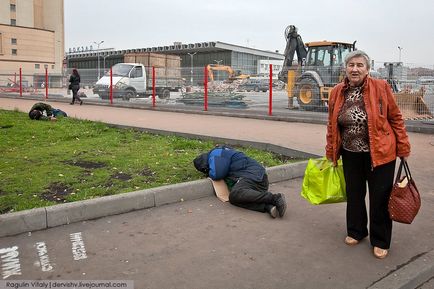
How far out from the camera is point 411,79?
1438 cm

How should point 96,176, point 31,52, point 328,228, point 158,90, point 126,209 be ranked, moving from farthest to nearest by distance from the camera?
1. point 31,52
2. point 158,90
3. point 96,176
4. point 126,209
5. point 328,228

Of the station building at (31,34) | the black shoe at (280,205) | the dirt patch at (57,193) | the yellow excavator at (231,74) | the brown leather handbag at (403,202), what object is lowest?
the black shoe at (280,205)

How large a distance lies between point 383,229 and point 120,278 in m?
2.28

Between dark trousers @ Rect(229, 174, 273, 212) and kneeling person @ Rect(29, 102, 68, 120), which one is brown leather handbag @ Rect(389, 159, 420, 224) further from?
kneeling person @ Rect(29, 102, 68, 120)

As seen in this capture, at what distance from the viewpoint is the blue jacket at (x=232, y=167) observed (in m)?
5.53

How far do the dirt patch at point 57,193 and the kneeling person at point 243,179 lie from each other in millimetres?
1718

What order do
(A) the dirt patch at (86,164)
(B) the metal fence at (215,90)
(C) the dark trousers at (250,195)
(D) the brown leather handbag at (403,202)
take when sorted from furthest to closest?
(B) the metal fence at (215,90) → (A) the dirt patch at (86,164) → (C) the dark trousers at (250,195) → (D) the brown leather handbag at (403,202)

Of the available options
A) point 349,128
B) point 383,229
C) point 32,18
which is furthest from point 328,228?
point 32,18

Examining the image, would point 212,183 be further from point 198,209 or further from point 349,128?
point 349,128

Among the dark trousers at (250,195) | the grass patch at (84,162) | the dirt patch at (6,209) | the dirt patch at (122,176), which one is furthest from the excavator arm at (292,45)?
the dirt patch at (6,209)

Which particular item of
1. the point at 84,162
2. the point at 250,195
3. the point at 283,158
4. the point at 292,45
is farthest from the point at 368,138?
the point at 292,45

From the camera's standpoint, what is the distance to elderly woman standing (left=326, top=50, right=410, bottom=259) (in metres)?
3.89

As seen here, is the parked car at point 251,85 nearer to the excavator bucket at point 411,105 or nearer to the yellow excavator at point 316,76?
the yellow excavator at point 316,76

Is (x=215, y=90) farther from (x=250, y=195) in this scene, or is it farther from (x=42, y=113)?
(x=250, y=195)
